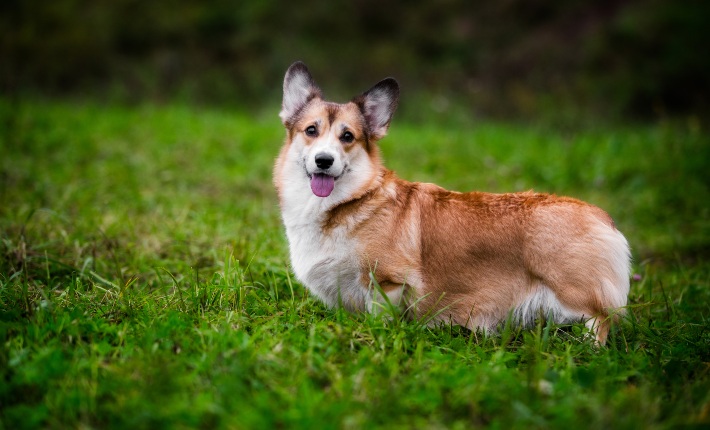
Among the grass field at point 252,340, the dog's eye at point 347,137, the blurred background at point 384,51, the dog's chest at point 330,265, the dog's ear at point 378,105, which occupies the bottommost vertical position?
the grass field at point 252,340

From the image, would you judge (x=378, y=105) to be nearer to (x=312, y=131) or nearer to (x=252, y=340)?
(x=312, y=131)

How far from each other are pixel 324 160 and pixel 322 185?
0.56 ft

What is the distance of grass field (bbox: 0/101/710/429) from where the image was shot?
223 cm

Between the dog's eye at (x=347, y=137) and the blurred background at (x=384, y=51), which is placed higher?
the blurred background at (x=384, y=51)

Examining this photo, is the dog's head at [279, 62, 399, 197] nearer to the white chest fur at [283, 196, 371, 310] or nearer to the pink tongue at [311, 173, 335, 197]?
the pink tongue at [311, 173, 335, 197]

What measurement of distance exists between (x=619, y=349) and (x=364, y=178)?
6.18 feet

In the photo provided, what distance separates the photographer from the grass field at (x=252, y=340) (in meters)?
2.23

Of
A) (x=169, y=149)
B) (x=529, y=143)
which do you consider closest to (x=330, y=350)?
(x=169, y=149)

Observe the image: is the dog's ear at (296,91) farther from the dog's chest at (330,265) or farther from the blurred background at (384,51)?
the blurred background at (384,51)

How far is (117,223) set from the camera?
15.9ft

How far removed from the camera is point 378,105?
12.0 ft

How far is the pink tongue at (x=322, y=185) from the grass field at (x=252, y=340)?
2.42ft

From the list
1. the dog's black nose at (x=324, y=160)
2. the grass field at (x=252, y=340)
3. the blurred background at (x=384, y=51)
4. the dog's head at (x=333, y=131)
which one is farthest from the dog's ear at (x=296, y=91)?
the blurred background at (x=384, y=51)

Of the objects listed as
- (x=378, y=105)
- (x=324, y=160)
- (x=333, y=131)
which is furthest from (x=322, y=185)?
(x=378, y=105)
